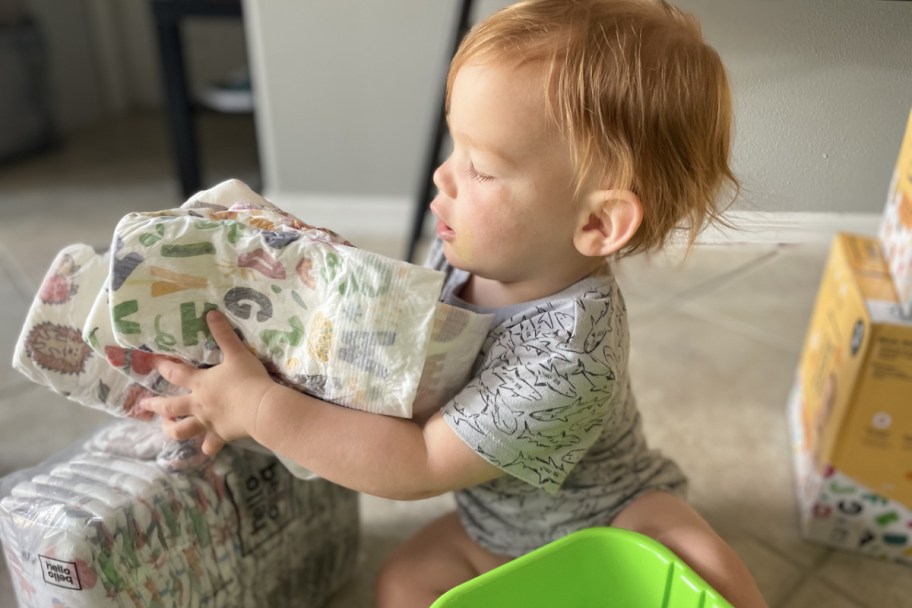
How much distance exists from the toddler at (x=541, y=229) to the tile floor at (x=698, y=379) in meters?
0.23

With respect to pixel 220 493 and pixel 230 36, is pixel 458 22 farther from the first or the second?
pixel 230 36

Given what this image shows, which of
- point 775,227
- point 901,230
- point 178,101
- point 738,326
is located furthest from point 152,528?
point 178,101

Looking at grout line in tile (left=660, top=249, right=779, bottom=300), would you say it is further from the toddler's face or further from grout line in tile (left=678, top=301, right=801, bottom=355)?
the toddler's face

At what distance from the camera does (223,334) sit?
2.00 ft

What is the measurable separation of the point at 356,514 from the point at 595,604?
0.97 feet

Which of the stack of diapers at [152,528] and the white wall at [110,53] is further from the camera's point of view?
the white wall at [110,53]

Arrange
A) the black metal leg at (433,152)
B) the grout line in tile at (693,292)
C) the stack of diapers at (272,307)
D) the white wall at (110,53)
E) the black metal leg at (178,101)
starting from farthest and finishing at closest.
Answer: the white wall at (110,53), the black metal leg at (178,101), the grout line in tile at (693,292), the black metal leg at (433,152), the stack of diapers at (272,307)

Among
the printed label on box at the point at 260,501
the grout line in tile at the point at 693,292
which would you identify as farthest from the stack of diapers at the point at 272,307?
the grout line in tile at the point at 693,292

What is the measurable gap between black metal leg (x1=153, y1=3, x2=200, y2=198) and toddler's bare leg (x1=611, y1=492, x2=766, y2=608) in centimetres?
126

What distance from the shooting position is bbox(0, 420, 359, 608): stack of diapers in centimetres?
60

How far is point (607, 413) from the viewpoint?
700mm

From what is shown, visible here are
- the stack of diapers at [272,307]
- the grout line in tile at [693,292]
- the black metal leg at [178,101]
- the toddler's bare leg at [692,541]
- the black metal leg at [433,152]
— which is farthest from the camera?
the black metal leg at [178,101]

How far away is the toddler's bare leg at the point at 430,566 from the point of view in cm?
77

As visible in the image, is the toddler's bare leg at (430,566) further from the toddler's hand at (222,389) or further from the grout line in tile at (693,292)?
the grout line in tile at (693,292)
